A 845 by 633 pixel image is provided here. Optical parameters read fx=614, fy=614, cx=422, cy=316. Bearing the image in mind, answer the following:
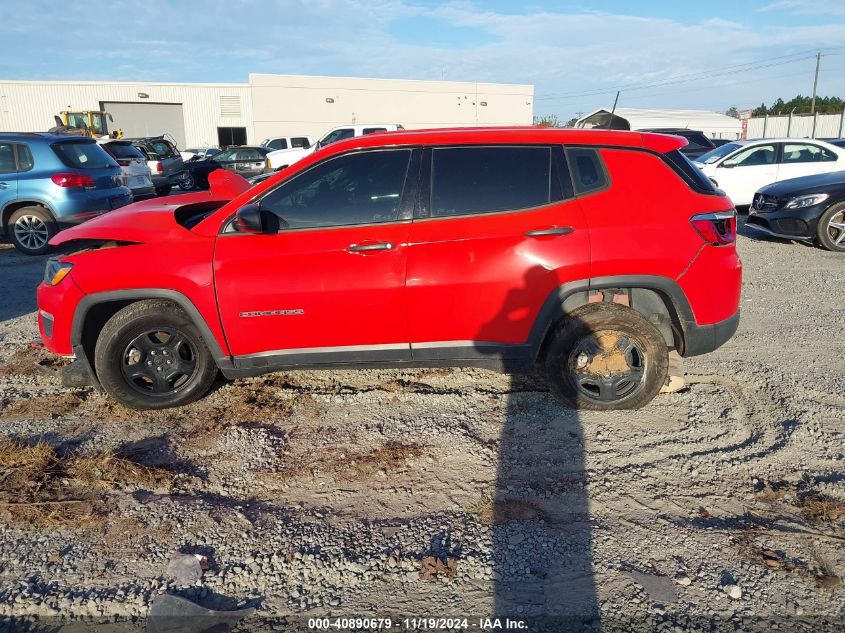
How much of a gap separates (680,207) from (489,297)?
4.39 ft

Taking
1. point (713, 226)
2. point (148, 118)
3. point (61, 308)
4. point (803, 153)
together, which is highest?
point (148, 118)

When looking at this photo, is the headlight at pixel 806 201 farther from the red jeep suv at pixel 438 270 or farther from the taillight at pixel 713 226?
the taillight at pixel 713 226

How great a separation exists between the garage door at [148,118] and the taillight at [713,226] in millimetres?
47353

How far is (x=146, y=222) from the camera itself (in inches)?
164

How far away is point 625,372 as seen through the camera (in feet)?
13.3

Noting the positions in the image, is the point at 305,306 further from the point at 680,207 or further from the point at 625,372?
the point at 680,207

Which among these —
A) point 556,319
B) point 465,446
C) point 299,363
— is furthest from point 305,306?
point 556,319

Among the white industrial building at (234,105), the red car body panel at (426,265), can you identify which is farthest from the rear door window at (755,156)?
Answer: the white industrial building at (234,105)

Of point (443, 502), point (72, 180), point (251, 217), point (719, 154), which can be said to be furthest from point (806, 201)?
point (72, 180)

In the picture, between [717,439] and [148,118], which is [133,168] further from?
[148,118]

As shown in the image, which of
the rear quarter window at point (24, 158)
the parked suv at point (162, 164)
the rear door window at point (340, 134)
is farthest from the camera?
the rear door window at point (340, 134)

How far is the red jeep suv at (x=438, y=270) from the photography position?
381 cm

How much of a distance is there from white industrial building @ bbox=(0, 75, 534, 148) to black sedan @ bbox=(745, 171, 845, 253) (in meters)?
34.7

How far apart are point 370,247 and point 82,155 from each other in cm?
821
